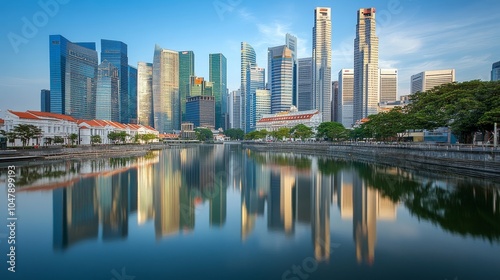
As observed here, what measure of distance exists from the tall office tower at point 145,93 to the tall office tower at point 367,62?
401 ft

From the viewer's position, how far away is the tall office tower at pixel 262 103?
530 ft

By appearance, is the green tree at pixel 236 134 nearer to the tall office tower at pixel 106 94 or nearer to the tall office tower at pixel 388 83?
the tall office tower at pixel 106 94

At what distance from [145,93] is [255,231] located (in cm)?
18703

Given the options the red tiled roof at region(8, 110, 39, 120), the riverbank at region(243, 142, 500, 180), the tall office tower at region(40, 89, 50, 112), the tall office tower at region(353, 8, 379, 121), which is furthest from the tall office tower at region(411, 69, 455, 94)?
the tall office tower at region(40, 89, 50, 112)

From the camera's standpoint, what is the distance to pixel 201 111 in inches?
6708

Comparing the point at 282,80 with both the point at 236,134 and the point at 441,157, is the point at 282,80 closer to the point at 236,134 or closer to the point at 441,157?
the point at 236,134

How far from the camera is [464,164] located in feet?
82.6

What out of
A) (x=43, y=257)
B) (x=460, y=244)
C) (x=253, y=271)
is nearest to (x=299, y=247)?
(x=253, y=271)

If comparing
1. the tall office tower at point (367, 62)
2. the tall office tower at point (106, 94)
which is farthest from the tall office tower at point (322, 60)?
the tall office tower at point (106, 94)

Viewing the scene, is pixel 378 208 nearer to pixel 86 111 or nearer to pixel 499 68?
pixel 499 68

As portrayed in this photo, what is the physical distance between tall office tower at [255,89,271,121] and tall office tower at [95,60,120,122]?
7166 cm

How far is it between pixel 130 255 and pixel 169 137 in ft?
449

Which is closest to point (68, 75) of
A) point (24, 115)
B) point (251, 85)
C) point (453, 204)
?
point (24, 115)

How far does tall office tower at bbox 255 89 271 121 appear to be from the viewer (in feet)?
530
